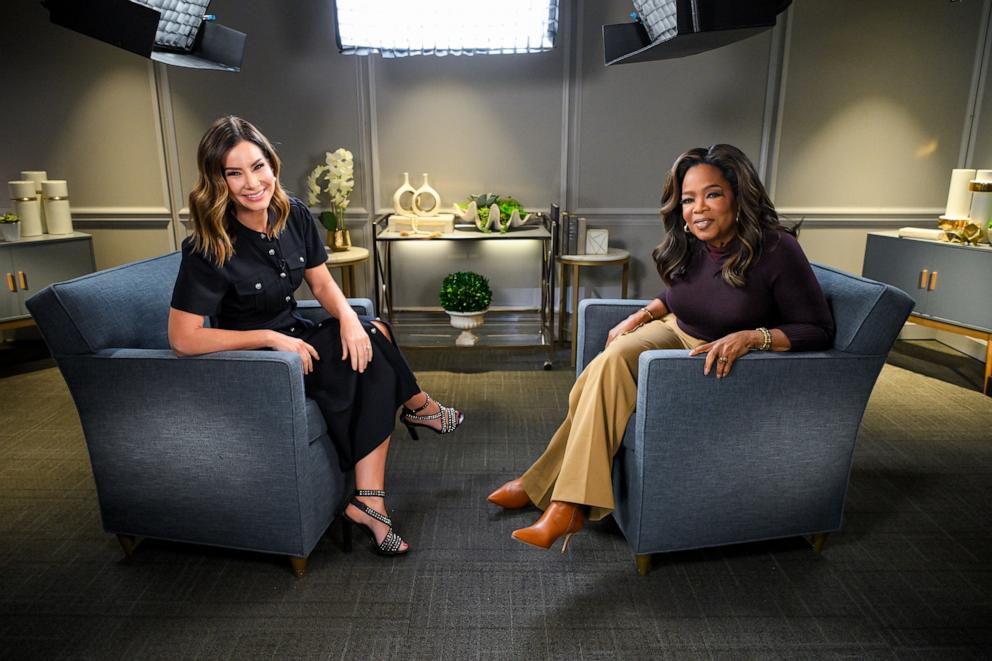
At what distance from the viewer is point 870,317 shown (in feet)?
6.68

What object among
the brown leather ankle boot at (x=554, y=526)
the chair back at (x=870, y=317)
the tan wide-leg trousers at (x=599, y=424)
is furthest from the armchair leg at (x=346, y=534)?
the chair back at (x=870, y=317)

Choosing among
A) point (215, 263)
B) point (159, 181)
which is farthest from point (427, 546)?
point (159, 181)

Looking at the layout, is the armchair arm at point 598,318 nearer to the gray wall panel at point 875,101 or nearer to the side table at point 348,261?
the side table at point 348,261

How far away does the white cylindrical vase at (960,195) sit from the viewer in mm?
3848

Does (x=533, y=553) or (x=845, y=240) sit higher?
(x=845, y=240)

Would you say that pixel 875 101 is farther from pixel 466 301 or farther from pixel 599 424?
pixel 599 424

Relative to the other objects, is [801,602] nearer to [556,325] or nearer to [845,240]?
[556,325]

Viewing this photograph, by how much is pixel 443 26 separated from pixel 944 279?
3007 millimetres

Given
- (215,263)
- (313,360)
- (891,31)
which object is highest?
(891,31)

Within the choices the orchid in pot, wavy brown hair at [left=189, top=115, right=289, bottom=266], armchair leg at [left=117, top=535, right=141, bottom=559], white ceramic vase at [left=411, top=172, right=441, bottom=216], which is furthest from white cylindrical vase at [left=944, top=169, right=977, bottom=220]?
armchair leg at [left=117, top=535, right=141, bottom=559]

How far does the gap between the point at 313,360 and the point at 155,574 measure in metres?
0.81

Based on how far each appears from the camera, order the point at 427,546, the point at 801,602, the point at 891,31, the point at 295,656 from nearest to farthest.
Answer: the point at 295,656 → the point at 801,602 → the point at 427,546 → the point at 891,31

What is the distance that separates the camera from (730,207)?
2191mm

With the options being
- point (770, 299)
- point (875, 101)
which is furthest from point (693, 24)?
point (875, 101)
